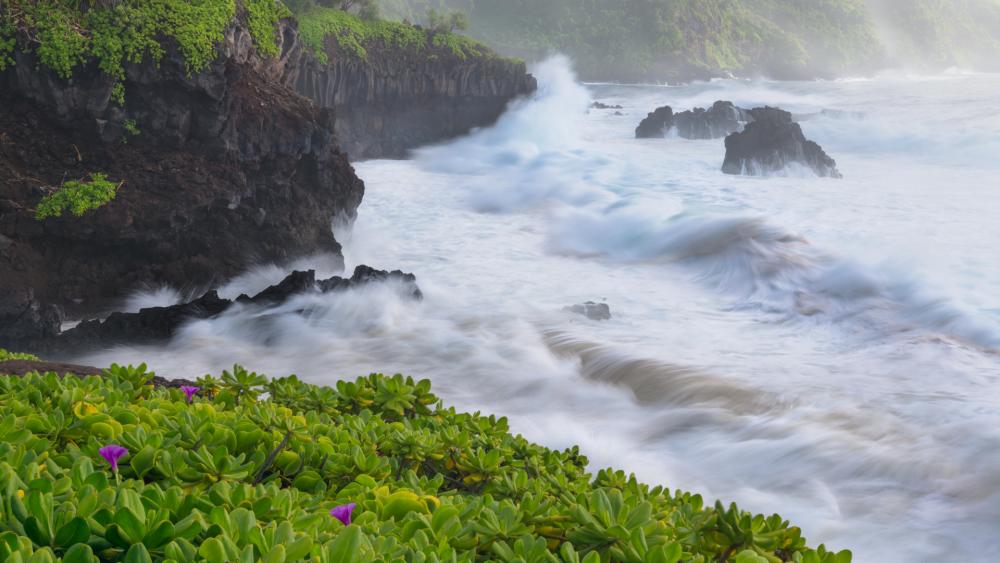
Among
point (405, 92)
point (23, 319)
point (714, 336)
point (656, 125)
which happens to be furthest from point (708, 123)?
point (23, 319)

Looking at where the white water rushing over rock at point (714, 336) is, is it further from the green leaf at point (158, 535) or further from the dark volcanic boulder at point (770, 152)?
the green leaf at point (158, 535)

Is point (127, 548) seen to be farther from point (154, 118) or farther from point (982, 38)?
point (982, 38)

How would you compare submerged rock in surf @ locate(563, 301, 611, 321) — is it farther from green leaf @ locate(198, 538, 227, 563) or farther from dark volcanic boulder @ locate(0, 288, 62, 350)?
green leaf @ locate(198, 538, 227, 563)

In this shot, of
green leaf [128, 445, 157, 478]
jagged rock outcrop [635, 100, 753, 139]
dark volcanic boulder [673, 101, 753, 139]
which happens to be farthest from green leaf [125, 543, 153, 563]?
dark volcanic boulder [673, 101, 753, 139]

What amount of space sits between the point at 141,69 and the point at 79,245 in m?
2.18

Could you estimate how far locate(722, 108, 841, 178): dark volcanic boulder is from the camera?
21.7 metres

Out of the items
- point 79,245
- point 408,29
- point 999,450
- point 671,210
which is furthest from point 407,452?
point 408,29

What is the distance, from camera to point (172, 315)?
8477 mm

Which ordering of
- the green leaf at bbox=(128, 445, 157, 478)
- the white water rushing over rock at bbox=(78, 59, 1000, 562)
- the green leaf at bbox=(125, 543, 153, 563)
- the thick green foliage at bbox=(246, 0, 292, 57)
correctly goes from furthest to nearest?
the thick green foliage at bbox=(246, 0, 292, 57)
the white water rushing over rock at bbox=(78, 59, 1000, 562)
the green leaf at bbox=(128, 445, 157, 478)
the green leaf at bbox=(125, 543, 153, 563)

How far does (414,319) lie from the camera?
9.55 metres

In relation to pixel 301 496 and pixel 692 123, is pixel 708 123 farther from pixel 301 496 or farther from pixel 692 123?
pixel 301 496

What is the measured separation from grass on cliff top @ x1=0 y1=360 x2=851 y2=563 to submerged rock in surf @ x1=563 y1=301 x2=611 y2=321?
6459 mm

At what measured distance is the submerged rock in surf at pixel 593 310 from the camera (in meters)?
9.53

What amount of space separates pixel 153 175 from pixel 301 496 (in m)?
8.28
